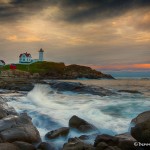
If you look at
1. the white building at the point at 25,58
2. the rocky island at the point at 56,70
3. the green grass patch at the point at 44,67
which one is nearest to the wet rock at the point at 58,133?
the rocky island at the point at 56,70

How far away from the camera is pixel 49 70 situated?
14000 centimetres

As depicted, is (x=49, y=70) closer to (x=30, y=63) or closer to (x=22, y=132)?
(x=30, y=63)

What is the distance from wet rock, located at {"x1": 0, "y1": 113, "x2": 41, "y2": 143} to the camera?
1028cm

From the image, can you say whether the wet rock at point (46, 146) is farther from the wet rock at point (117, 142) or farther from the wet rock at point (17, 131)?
the wet rock at point (117, 142)

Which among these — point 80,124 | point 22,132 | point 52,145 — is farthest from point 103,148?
point 80,124

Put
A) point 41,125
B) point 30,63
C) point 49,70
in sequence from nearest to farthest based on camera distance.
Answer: point 41,125, point 49,70, point 30,63

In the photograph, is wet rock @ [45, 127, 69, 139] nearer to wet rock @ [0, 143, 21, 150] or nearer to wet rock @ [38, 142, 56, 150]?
wet rock @ [38, 142, 56, 150]

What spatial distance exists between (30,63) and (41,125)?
453 feet

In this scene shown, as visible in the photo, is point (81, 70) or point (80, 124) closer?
point (80, 124)

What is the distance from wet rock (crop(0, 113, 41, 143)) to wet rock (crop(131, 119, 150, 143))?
4.07 meters

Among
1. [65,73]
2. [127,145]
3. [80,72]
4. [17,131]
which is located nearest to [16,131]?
[17,131]

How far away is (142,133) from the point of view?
31.0ft

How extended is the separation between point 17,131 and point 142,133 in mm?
4782

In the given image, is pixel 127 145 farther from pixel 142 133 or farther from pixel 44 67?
pixel 44 67
